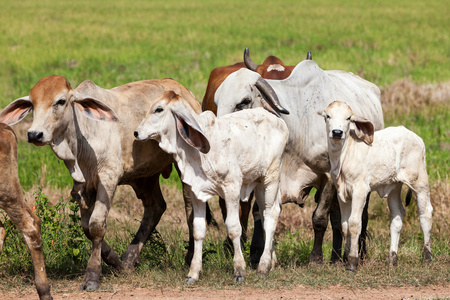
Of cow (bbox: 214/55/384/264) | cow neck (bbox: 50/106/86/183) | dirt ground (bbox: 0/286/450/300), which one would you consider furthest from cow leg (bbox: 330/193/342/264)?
cow neck (bbox: 50/106/86/183)

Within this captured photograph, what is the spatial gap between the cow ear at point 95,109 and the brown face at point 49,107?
14 cm

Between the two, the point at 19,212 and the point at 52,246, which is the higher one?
the point at 19,212

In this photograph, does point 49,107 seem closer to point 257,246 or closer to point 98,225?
point 98,225

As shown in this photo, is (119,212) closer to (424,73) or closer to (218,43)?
(424,73)

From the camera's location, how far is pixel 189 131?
5789 mm

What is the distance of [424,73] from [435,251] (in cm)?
1192

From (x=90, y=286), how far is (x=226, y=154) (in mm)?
Answer: 1618

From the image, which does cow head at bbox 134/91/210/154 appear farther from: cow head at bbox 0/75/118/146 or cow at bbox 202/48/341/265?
cow at bbox 202/48/341/265

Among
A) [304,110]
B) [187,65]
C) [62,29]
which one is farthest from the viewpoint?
[62,29]

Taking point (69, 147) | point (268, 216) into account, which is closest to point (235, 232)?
point (268, 216)

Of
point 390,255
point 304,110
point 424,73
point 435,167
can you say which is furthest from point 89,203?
point 424,73

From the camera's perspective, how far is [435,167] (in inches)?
424

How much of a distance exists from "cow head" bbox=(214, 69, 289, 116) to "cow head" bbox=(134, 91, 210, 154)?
88 centimetres

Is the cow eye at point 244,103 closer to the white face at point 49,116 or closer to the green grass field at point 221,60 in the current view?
the green grass field at point 221,60
